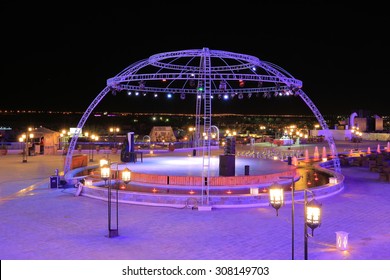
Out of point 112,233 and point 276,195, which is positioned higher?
point 276,195

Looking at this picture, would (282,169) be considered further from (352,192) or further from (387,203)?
(387,203)

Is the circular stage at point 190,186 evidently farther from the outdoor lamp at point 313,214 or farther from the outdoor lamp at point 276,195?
the outdoor lamp at point 313,214

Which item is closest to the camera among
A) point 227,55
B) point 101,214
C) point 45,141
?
point 101,214

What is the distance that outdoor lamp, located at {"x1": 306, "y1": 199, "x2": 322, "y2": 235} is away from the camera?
24.9 feet

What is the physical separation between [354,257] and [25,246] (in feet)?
24.1

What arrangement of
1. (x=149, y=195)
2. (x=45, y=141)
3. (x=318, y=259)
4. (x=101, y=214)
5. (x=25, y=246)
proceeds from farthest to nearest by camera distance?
(x=45, y=141)
(x=149, y=195)
(x=101, y=214)
(x=25, y=246)
(x=318, y=259)

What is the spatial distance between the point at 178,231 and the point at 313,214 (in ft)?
14.2

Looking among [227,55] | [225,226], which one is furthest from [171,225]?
[227,55]

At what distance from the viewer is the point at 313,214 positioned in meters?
7.63

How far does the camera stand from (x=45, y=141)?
35.3m

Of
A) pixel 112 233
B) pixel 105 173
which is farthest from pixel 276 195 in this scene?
pixel 105 173

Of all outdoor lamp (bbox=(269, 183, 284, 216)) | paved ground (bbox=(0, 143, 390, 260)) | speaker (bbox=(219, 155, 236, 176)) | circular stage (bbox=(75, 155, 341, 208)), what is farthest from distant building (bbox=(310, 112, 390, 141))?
outdoor lamp (bbox=(269, 183, 284, 216))

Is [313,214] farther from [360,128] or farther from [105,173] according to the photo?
[360,128]

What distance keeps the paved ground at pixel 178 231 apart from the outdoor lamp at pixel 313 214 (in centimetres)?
144
